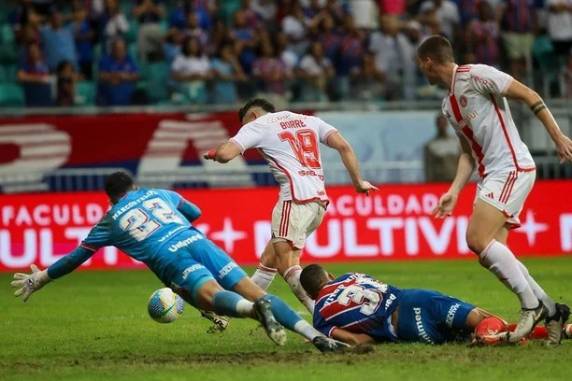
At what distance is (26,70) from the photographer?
23.9 metres

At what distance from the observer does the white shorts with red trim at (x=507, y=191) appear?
35.2 ft

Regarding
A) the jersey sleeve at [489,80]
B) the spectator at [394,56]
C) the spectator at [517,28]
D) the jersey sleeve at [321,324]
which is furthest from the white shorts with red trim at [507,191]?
the spectator at [517,28]

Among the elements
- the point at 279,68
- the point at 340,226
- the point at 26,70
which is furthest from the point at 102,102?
the point at 340,226

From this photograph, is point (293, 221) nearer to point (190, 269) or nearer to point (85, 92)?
point (190, 269)

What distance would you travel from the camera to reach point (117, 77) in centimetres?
2408

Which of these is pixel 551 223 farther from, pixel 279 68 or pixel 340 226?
pixel 279 68

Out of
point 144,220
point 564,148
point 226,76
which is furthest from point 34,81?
point 564,148

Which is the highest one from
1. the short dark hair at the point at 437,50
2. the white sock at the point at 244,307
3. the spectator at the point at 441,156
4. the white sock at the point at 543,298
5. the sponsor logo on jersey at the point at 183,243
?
the short dark hair at the point at 437,50

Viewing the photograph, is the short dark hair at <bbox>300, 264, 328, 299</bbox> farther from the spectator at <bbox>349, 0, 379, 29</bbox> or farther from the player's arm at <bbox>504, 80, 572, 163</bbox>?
the spectator at <bbox>349, 0, 379, 29</bbox>

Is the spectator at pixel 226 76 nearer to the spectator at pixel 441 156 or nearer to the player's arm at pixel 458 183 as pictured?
the spectator at pixel 441 156

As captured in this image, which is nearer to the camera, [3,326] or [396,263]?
[3,326]

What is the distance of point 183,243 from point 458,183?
2.38 m

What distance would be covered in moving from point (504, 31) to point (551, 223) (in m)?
5.77

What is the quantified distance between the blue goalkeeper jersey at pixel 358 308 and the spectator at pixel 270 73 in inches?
533
